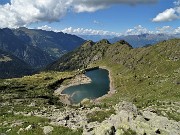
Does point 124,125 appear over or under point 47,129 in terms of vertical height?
over

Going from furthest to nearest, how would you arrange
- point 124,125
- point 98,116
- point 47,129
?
1. point 98,116
2. point 47,129
3. point 124,125

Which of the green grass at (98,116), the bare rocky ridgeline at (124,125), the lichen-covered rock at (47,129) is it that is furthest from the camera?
the green grass at (98,116)

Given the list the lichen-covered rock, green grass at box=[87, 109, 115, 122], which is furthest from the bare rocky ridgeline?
the lichen-covered rock

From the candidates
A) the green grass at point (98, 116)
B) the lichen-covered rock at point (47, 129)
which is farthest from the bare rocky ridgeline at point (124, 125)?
the lichen-covered rock at point (47, 129)

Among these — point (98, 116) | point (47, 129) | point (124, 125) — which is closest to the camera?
point (124, 125)

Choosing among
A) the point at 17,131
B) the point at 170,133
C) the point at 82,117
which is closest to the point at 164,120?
the point at 170,133

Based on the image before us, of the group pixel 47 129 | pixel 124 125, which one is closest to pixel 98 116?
pixel 47 129

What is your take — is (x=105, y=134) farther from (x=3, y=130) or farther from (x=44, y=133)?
(x=3, y=130)

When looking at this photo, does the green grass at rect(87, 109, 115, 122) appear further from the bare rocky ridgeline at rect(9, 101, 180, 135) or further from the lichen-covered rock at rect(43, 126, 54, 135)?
the lichen-covered rock at rect(43, 126, 54, 135)

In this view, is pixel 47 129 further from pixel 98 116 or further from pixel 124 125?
pixel 124 125

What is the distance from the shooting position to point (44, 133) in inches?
1405

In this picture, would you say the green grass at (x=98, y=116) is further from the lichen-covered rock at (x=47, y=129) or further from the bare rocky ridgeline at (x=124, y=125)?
the lichen-covered rock at (x=47, y=129)

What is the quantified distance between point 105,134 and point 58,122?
11.5 metres

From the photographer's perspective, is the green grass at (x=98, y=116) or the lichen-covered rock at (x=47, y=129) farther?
the green grass at (x=98, y=116)
